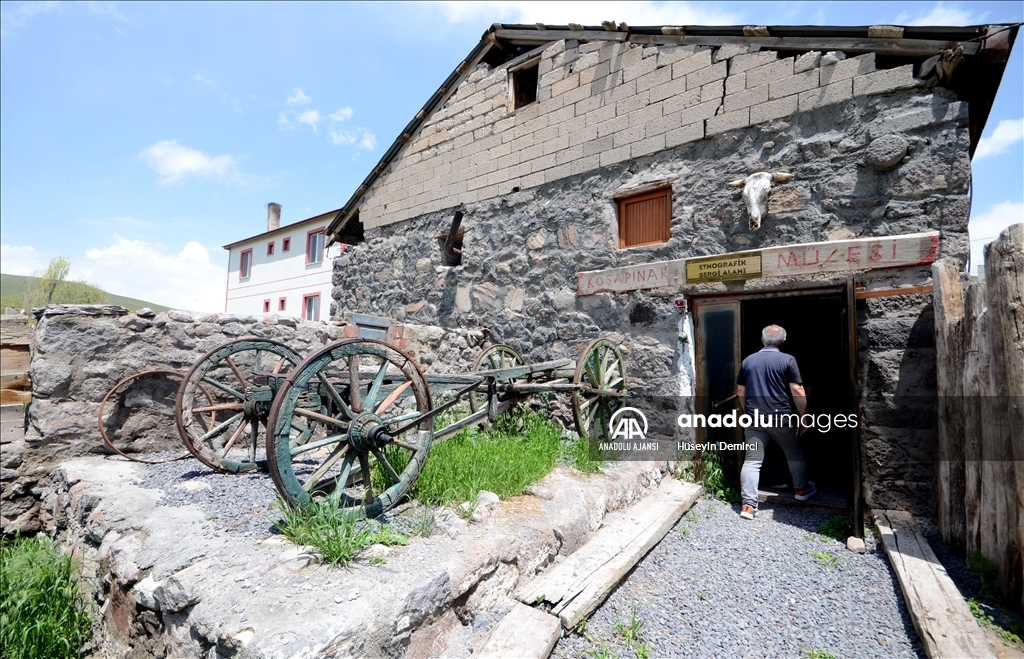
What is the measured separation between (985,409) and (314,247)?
72.9ft

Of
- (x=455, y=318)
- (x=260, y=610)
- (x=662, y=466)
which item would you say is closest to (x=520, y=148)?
(x=455, y=318)

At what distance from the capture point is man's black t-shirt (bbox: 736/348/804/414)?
458 cm

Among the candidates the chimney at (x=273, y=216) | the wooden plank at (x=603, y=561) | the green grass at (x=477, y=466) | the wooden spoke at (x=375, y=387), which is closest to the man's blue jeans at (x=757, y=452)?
the wooden plank at (x=603, y=561)

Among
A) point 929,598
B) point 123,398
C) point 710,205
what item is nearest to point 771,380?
point 710,205

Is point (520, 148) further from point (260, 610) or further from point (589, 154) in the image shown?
point (260, 610)

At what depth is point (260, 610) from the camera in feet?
6.76

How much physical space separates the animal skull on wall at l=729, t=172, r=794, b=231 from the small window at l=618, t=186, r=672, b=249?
85cm

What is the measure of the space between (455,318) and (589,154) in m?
2.74

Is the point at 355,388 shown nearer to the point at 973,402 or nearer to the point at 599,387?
the point at 599,387

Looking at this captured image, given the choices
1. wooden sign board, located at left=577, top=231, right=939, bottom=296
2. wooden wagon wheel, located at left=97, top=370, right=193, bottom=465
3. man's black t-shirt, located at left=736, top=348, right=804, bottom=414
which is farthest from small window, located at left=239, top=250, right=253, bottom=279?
man's black t-shirt, located at left=736, top=348, right=804, bottom=414

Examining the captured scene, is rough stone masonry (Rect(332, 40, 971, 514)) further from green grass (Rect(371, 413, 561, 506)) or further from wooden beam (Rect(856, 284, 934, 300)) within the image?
green grass (Rect(371, 413, 561, 506))

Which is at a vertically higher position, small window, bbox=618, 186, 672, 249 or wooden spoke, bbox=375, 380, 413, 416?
small window, bbox=618, 186, 672, 249

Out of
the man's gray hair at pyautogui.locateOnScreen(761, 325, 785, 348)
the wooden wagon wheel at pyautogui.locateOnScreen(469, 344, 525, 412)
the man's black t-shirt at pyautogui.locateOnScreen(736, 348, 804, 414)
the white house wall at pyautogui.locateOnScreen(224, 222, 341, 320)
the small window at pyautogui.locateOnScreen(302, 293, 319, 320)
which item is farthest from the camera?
the small window at pyautogui.locateOnScreen(302, 293, 319, 320)

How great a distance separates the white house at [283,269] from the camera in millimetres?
21703
